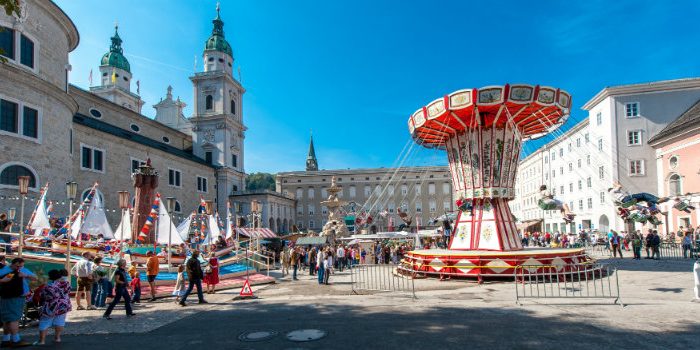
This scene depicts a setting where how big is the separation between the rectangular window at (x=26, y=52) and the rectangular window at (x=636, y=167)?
4650 centimetres

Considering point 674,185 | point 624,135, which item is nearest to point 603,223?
point 674,185

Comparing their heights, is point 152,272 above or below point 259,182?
below

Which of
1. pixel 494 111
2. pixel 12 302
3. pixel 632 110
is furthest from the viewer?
pixel 632 110

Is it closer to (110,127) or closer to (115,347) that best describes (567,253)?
(115,347)

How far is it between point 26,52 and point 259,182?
9290 cm

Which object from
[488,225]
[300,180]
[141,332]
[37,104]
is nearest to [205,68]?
[300,180]

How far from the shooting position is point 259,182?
115 meters

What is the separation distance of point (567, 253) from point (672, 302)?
5.26 meters

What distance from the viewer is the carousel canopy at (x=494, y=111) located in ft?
51.1

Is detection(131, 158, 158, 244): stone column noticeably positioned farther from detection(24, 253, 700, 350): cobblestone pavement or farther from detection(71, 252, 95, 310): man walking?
detection(24, 253, 700, 350): cobblestone pavement

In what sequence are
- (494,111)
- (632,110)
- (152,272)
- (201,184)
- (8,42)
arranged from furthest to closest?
(201,184)
(632,110)
(8,42)
(494,111)
(152,272)

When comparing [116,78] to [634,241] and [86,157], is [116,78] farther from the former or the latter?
[634,241]

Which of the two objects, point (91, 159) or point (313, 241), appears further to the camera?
point (91, 159)

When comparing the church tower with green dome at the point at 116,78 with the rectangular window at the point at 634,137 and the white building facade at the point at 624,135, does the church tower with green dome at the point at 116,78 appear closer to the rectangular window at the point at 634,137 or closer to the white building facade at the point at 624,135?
the white building facade at the point at 624,135
